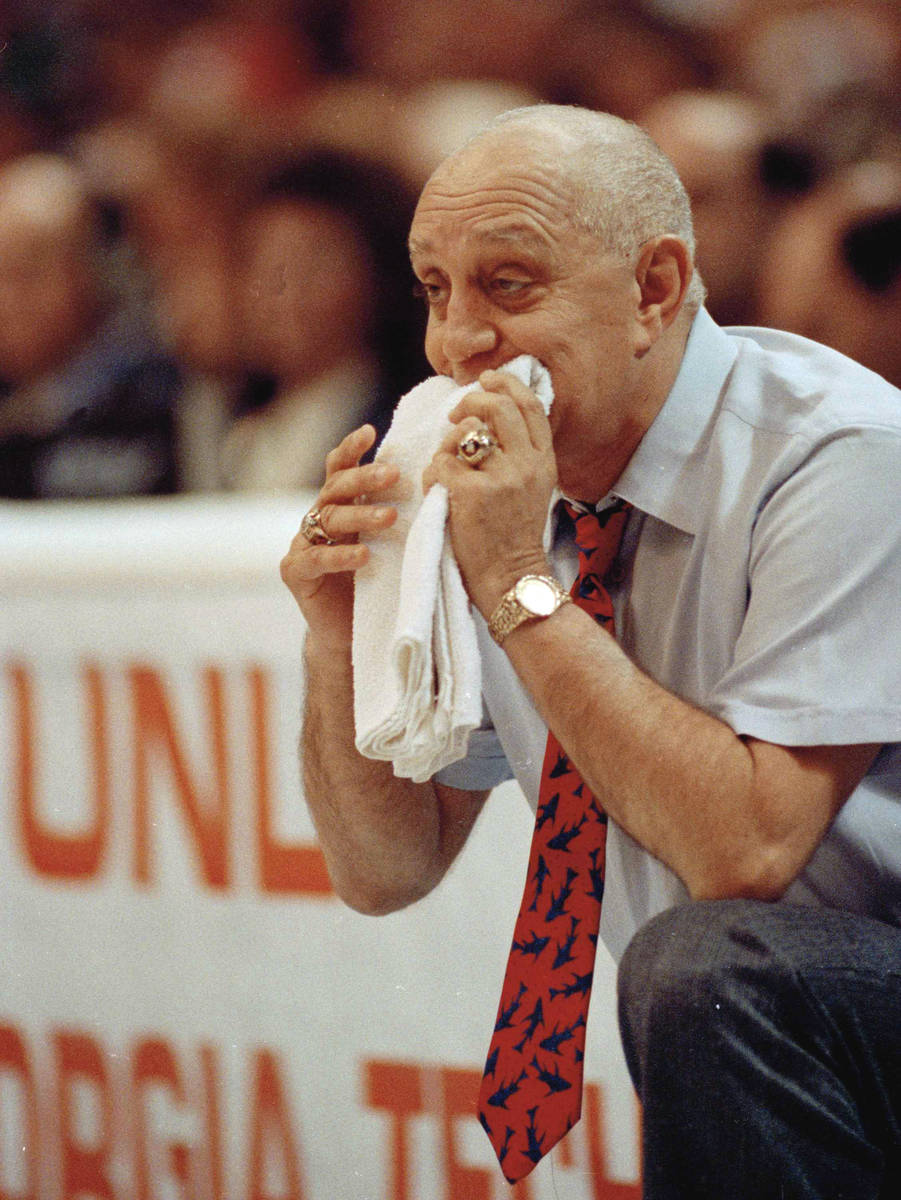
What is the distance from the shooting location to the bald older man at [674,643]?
73cm

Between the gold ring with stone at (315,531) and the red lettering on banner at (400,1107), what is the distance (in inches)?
19.0

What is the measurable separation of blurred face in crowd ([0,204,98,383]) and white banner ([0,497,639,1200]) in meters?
0.54

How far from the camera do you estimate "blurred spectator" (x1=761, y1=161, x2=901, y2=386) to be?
3.98 ft

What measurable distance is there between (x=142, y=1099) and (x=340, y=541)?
615mm

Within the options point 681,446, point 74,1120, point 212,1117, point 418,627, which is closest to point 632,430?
point 681,446

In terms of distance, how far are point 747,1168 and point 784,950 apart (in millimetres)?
109

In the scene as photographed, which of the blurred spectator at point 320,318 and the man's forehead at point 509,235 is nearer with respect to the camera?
the man's forehead at point 509,235

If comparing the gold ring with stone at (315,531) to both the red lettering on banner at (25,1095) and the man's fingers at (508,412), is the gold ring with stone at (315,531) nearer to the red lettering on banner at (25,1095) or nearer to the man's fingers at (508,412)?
the man's fingers at (508,412)

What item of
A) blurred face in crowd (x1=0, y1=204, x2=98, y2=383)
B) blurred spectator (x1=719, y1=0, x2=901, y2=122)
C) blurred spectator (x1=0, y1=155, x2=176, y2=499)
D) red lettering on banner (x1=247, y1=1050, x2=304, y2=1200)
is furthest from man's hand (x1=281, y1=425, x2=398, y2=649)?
blurred face in crowd (x1=0, y1=204, x2=98, y2=383)

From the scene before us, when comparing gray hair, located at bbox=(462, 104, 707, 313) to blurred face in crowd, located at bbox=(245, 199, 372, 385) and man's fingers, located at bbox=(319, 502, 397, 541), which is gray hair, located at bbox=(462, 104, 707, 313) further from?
blurred face in crowd, located at bbox=(245, 199, 372, 385)

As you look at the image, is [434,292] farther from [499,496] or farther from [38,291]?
[38,291]

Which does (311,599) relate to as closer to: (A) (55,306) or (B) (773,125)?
(B) (773,125)

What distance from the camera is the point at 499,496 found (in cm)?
84

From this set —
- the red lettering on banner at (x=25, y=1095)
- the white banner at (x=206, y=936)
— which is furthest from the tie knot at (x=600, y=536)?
the red lettering on banner at (x=25, y=1095)
